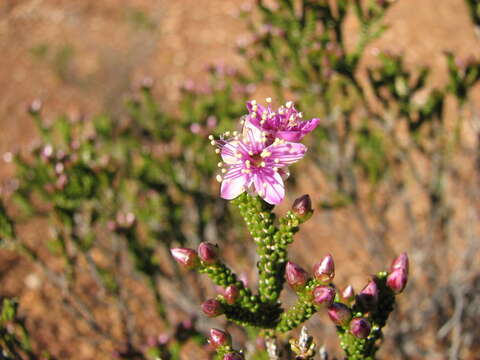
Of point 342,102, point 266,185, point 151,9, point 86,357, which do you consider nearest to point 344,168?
point 342,102

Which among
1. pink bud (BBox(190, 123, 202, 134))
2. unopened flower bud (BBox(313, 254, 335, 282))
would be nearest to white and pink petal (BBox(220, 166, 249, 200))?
unopened flower bud (BBox(313, 254, 335, 282))

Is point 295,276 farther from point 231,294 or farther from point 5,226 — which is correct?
point 5,226

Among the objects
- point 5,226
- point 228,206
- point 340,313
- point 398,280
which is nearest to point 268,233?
point 340,313

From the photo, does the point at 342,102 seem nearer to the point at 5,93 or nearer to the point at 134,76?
the point at 134,76

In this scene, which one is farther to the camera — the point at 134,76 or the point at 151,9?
the point at 151,9

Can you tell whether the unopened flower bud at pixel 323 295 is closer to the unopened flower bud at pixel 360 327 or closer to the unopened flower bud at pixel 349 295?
the unopened flower bud at pixel 360 327

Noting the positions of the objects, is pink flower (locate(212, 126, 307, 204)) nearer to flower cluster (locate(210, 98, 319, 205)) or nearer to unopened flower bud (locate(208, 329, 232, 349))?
flower cluster (locate(210, 98, 319, 205))

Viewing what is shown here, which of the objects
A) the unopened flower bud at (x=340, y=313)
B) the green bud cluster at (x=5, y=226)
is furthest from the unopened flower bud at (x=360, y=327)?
the green bud cluster at (x=5, y=226)
